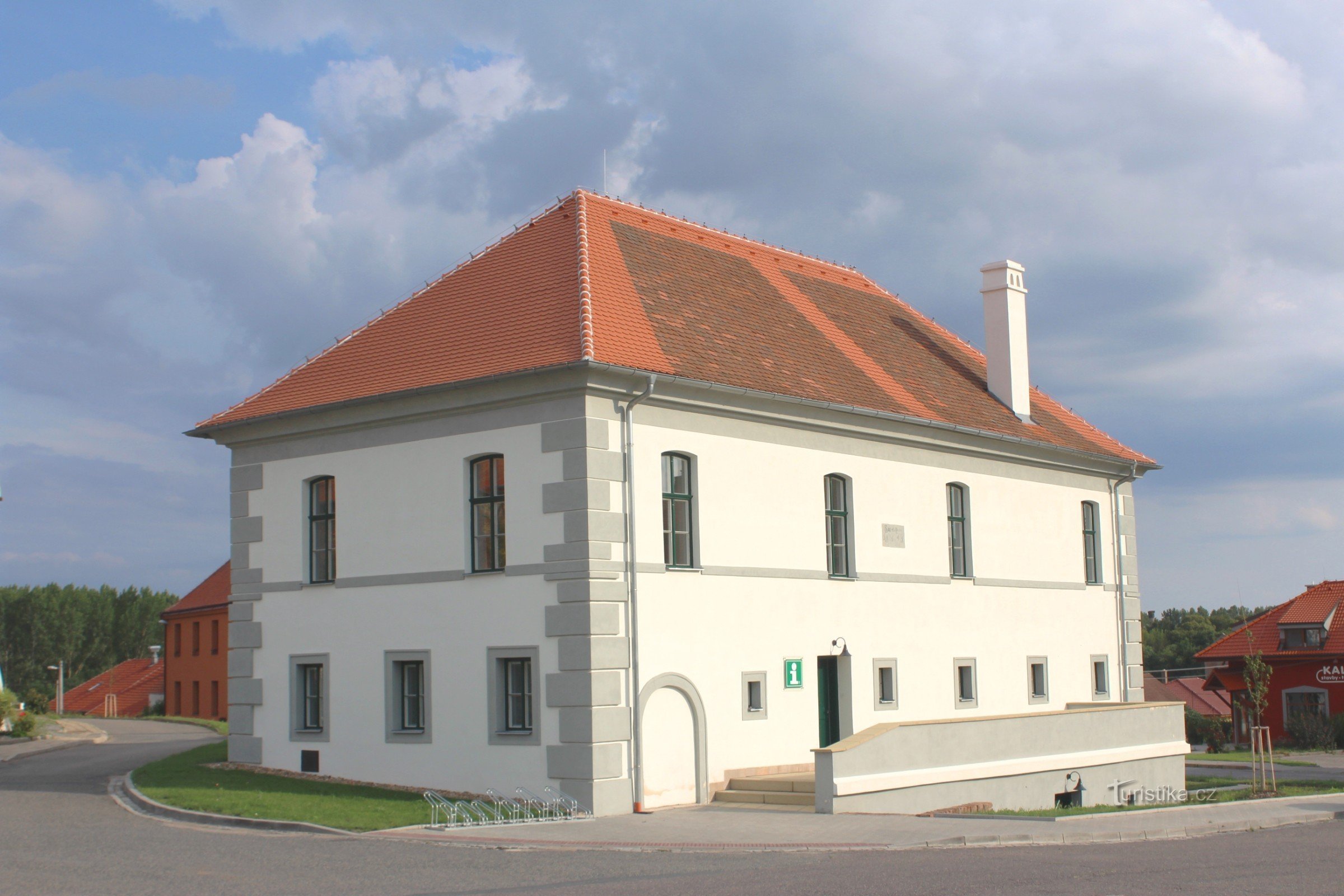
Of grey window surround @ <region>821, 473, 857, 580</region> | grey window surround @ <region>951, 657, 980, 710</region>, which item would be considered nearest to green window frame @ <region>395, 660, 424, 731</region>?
grey window surround @ <region>821, 473, 857, 580</region>

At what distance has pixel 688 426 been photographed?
21469mm

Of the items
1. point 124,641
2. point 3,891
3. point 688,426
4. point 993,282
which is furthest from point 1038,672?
point 124,641

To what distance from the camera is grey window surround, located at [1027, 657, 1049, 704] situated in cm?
2867

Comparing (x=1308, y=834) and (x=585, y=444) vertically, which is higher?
(x=585, y=444)

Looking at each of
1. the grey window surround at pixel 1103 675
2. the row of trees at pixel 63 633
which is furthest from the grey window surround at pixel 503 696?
the row of trees at pixel 63 633

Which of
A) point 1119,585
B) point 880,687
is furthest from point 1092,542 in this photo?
point 880,687

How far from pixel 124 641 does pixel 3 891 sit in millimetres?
89528

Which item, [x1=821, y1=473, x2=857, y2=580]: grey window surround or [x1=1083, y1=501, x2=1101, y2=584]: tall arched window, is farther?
[x1=1083, y1=501, x2=1101, y2=584]: tall arched window

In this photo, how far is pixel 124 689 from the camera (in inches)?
2606

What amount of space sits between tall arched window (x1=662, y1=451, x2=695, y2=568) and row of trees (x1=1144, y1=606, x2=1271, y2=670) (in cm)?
6363

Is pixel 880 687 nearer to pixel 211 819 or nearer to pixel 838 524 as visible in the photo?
pixel 838 524

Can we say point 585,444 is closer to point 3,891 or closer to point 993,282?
point 3,891

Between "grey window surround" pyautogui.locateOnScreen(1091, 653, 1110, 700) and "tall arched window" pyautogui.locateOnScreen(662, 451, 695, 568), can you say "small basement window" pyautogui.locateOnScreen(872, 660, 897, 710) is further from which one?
"grey window surround" pyautogui.locateOnScreen(1091, 653, 1110, 700)

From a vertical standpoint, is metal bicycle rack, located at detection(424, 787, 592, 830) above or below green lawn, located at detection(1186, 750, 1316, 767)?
above
